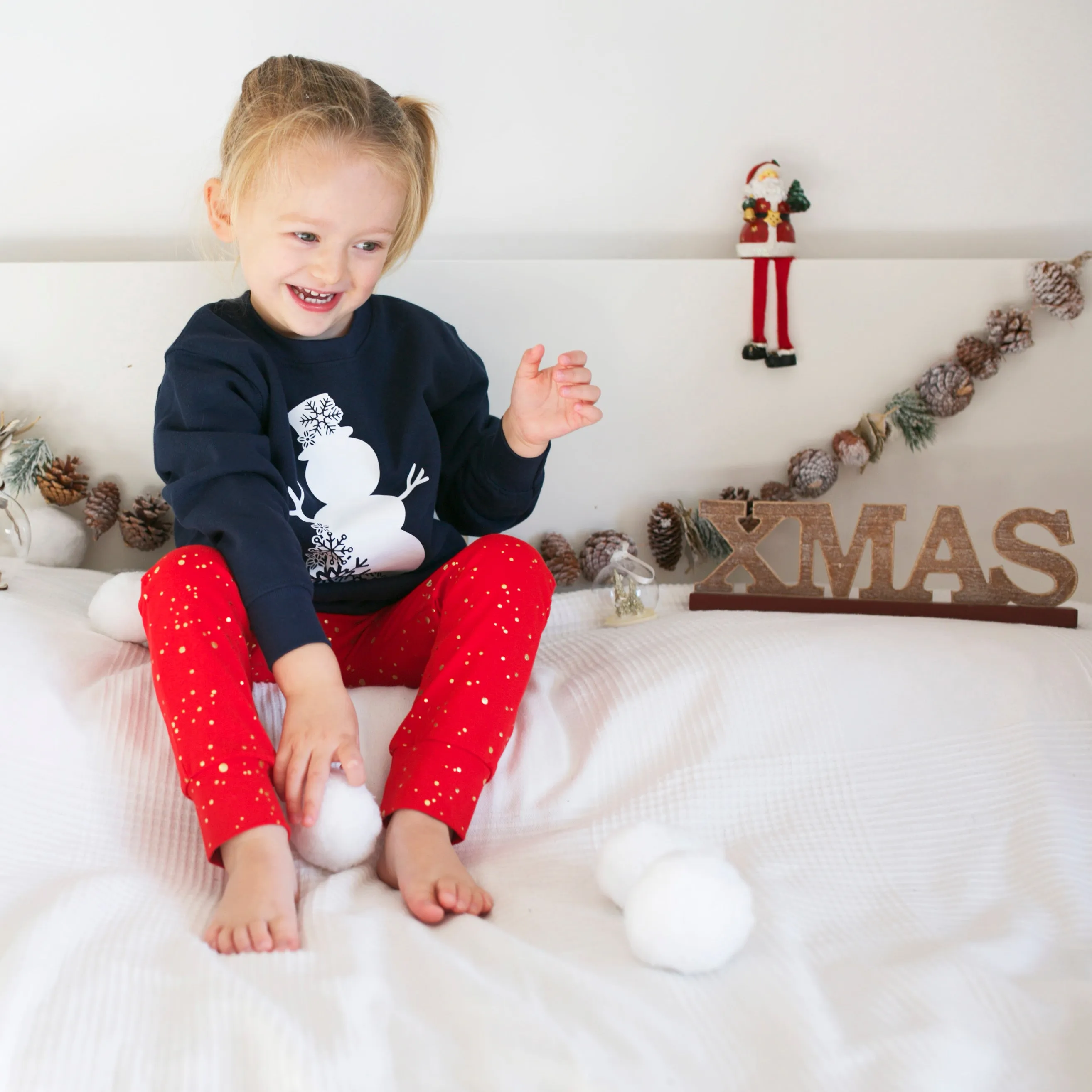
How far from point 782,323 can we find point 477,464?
46 centimetres

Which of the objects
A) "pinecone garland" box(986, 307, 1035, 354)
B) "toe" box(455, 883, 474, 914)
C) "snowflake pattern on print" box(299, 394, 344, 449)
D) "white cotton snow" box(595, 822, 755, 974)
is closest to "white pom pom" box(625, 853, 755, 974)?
"white cotton snow" box(595, 822, 755, 974)

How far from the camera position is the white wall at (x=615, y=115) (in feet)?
4.29

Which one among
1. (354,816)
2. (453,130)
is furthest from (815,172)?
(354,816)

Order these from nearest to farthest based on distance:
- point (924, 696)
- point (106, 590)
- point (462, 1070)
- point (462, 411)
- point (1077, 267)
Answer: point (462, 1070) → point (924, 696) → point (106, 590) → point (462, 411) → point (1077, 267)

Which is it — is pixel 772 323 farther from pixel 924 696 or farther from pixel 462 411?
pixel 924 696

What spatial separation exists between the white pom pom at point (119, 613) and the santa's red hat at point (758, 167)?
2.90ft

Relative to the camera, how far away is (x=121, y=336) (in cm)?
132

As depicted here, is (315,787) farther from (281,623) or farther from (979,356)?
(979,356)

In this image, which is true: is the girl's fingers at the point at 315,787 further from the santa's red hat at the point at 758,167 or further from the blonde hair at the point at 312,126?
the santa's red hat at the point at 758,167

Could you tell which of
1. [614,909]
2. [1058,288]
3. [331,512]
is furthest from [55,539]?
[1058,288]

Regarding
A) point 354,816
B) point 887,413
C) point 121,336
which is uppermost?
point 121,336

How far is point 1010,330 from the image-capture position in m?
1.30

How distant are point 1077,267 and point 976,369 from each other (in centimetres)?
17

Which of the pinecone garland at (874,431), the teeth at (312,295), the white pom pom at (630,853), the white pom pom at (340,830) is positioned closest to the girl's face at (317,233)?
the teeth at (312,295)
